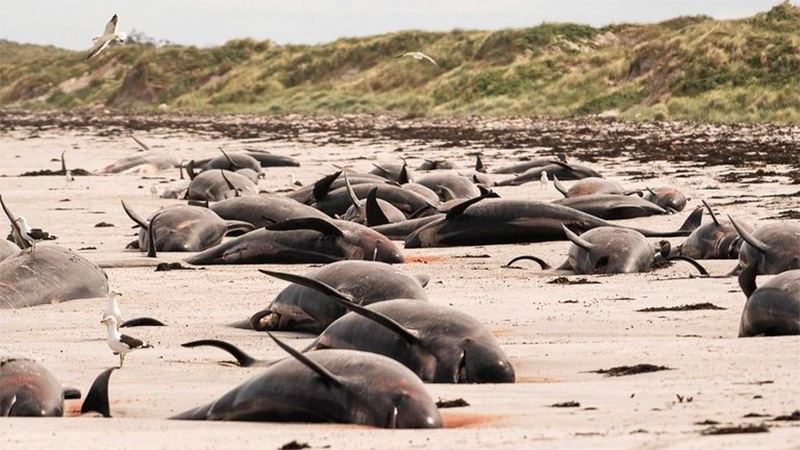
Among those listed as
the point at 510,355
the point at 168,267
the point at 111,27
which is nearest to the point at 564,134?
the point at 111,27

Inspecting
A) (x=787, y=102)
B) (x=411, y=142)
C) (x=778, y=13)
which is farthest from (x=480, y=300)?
(x=778, y=13)

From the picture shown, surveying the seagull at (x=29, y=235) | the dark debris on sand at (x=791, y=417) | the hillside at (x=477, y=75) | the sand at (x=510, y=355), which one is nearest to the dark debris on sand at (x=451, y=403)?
the sand at (x=510, y=355)

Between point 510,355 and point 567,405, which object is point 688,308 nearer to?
point 510,355

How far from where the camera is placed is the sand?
4719mm

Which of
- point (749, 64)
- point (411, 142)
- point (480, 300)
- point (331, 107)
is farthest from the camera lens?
point (331, 107)

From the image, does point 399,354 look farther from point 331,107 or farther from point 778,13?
point 331,107

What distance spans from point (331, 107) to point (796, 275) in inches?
2164

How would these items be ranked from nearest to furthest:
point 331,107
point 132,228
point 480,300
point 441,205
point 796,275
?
point 796,275
point 480,300
point 441,205
point 132,228
point 331,107

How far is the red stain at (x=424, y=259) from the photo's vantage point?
36.5 ft

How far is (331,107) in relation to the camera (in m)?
61.2

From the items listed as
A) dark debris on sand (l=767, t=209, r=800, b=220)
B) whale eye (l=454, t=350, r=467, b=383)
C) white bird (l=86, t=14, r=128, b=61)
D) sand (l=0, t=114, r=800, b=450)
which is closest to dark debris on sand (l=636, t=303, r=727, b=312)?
sand (l=0, t=114, r=800, b=450)

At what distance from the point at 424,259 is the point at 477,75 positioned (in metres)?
44.5

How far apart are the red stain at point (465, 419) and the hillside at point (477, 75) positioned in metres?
31.0

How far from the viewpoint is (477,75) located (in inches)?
2178
